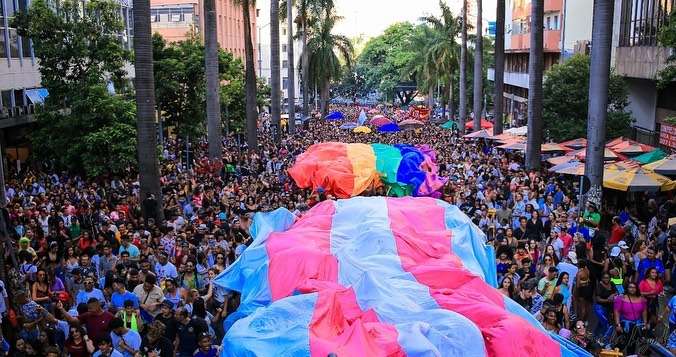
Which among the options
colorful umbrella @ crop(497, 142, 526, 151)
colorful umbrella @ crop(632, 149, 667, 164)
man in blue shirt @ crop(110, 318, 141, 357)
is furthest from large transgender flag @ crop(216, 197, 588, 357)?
colorful umbrella @ crop(497, 142, 526, 151)

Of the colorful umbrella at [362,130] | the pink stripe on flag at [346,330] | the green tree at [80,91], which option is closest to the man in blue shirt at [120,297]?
the pink stripe on flag at [346,330]

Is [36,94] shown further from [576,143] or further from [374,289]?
[374,289]

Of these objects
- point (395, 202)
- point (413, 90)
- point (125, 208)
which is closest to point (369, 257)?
point (395, 202)

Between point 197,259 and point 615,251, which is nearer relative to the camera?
point 197,259

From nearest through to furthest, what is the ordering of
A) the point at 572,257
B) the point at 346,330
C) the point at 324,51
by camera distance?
the point at 346,330 < the point at 572,257 < the point at 324,51

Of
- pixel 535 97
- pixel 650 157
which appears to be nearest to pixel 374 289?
pixel 650 157

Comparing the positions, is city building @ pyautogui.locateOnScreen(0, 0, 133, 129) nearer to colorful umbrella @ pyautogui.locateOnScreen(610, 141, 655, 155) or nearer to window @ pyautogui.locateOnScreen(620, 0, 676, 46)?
colorful umbrella @ pyautogui.locateOnScreen(610, 141, 655, 155)

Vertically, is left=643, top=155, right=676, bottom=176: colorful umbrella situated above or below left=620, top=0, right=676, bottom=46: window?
below
